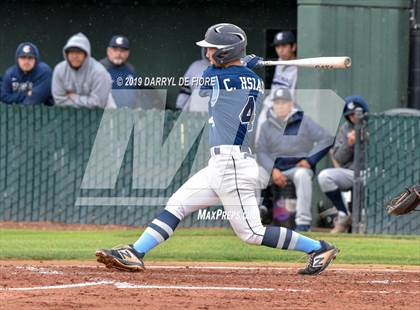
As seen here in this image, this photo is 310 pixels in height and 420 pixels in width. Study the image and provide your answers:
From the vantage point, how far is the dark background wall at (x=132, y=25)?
705 inches

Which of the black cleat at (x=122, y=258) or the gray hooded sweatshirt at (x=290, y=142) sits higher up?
the gray hooded sweatshirt at (x=290, y=142)

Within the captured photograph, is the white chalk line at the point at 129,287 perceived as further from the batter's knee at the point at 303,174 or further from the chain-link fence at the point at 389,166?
the chain-link fence at the point at 389,166

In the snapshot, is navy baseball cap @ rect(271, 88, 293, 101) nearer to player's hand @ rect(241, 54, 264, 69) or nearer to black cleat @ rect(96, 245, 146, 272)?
player's hand @ rect(241, 54, 264, 69)

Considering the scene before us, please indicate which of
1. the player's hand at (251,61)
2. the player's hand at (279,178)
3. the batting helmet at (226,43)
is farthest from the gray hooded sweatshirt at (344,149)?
the batting helmet at (226,43)

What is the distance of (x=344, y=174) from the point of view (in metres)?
13.9

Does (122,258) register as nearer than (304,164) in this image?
Yes

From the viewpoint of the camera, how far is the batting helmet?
29.3 ft

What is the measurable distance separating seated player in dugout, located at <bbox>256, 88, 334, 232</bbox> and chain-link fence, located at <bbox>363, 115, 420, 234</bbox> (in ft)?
2.16

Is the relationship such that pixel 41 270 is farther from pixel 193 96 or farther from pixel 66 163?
pixel 193 96

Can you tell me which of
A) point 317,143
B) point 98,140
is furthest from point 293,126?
point 98,140

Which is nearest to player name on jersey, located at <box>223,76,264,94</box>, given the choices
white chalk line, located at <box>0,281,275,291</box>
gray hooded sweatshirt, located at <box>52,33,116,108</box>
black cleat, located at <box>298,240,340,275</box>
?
black cleat, located at <box>298,240,340,275</box>

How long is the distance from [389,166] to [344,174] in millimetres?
541

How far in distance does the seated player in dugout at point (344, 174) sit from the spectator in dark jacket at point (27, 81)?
367 cm

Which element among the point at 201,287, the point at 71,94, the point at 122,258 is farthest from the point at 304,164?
the point at 201,287
